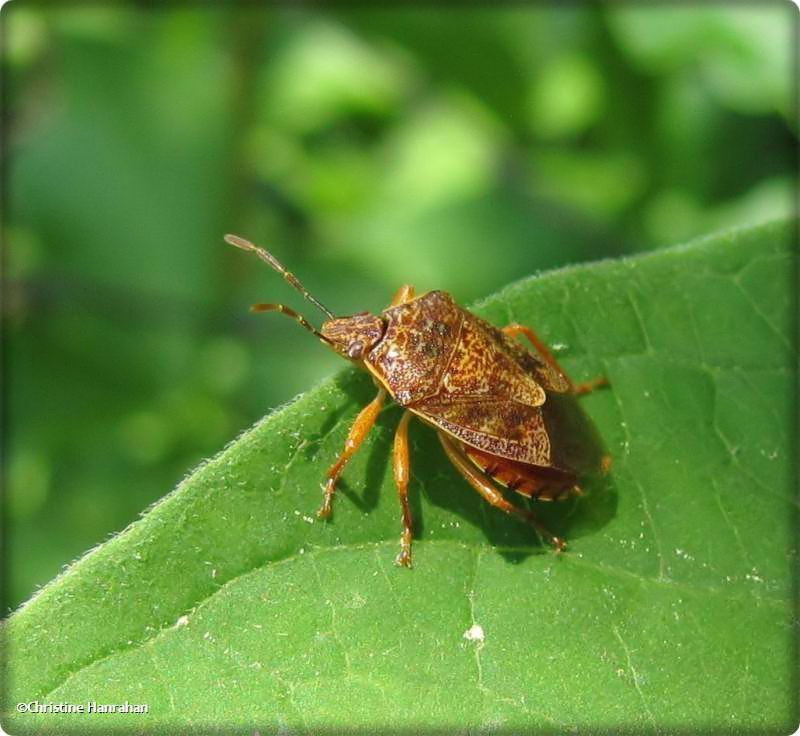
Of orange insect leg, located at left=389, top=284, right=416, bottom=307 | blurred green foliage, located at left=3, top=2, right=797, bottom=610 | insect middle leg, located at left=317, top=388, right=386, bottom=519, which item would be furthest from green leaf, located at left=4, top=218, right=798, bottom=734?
blurred green foliage, located at left=3, top=2, right=797, bottom=610

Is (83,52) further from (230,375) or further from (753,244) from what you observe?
(753,244)

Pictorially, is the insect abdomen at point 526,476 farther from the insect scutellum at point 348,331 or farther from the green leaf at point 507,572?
the insect scutellum at point 348,331

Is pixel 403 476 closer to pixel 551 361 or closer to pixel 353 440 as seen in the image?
pixel 353 440

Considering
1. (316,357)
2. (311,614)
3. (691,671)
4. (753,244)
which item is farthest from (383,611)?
(316,357)

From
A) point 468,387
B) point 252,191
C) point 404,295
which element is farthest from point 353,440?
point 252,191

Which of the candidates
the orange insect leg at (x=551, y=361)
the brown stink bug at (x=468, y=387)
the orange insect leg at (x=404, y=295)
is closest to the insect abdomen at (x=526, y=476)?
the brown stink bug at (x=468, y=387)

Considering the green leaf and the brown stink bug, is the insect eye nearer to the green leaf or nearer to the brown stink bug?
the brown stink bug

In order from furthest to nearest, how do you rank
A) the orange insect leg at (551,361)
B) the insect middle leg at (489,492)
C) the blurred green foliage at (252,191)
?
the blurred green foliage at (252,191) < the orange insect leg at (551,361) < the insect middle leg at (489,492)

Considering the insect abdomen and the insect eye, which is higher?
the insect eye
